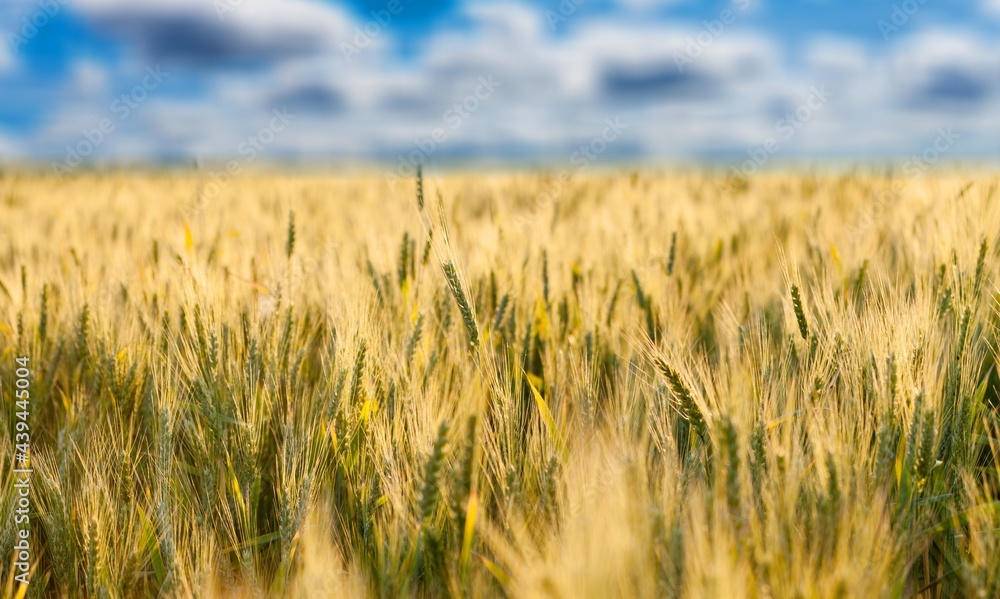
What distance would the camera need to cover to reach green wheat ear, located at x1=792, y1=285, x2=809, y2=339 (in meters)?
1.45

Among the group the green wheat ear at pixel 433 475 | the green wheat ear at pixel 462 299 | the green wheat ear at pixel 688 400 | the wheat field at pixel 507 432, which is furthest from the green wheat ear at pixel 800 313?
the green wheat ear at pixel 433 475

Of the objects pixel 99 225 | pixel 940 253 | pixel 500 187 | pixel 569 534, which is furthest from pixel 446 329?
pixel 500 187

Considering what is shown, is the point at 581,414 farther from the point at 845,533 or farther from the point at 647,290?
the point at 647,290

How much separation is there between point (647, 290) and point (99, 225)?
386 cm

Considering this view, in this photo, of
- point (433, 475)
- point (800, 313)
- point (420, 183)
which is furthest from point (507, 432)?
point (420, 183)

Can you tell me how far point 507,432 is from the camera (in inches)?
48.9

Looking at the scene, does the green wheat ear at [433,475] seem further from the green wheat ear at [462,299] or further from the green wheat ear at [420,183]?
the green wheat ear at [420,183]

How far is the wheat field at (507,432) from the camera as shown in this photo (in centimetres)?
93

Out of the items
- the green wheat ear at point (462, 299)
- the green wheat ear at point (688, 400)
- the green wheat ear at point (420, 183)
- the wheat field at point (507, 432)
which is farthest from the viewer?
the green wheat ear at point (420, 183)

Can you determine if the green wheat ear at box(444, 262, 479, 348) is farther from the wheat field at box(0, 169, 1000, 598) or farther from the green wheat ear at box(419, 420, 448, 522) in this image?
the green wheat ear at box(419, 420, 448, 522)

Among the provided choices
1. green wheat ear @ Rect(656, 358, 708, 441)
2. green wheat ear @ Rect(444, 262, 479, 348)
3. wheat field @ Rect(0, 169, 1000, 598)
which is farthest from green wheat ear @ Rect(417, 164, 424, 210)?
green wheat ear @ Rect(656, 358, 708, 441)

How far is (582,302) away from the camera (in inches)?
73.7

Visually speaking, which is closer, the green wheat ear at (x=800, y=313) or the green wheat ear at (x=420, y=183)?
the green wheat ear at (x=800, y=313)

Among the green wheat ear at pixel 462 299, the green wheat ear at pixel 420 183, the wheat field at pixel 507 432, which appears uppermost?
the green wheat ear at pixel 420 183
